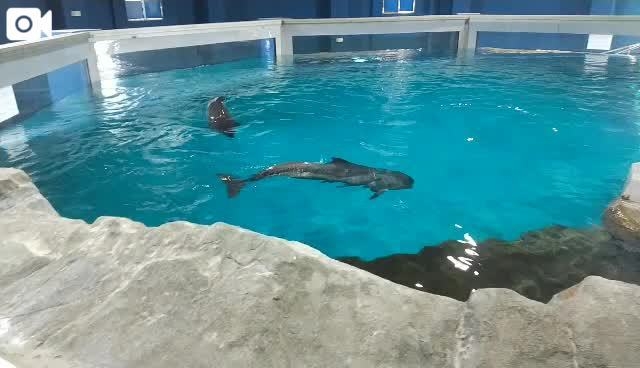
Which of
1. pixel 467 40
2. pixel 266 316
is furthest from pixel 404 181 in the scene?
pixel 467 40

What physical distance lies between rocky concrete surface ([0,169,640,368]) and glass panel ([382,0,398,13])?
87.1 feet

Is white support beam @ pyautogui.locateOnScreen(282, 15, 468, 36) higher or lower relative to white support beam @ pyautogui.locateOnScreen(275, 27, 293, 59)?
higher

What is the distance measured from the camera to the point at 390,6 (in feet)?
88.7

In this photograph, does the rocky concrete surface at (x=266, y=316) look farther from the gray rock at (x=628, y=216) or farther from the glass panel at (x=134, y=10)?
the glass panel at (x=134, y=10)

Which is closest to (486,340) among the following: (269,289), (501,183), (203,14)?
(269,289)

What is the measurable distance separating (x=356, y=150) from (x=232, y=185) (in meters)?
2.59

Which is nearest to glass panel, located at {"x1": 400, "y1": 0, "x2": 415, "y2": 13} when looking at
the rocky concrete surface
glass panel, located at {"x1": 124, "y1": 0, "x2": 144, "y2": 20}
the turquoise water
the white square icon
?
glass panel, located at {"x1": 124, "y1": 0, "x2": 144, "y2": 20}

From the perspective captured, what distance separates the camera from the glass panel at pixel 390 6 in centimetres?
2655

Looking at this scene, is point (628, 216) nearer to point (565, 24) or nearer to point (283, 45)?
point (565, 24)

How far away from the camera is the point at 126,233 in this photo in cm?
300

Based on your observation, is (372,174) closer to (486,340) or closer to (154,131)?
(486,340)

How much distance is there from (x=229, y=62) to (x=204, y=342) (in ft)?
52.7

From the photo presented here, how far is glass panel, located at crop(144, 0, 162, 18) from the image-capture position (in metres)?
21.6

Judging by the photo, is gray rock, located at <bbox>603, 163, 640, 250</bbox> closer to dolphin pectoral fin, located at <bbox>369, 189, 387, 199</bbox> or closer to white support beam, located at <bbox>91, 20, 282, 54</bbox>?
dolphin pectoral fin, located at <bbox>369, 189, 387, 199</bbox>
